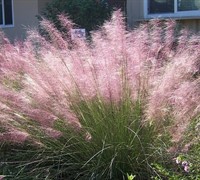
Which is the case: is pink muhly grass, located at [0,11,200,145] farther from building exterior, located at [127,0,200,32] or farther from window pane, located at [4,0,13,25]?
window pane, located at [4,0,13,25]

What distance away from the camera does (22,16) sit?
14.2 metres

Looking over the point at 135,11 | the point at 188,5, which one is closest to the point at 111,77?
the point at 188,5

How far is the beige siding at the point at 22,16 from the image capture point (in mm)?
13766

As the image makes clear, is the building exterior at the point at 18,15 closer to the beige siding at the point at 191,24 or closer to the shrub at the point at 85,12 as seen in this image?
the shrub at the point at 85,12

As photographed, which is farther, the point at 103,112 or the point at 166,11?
the point at 166,11

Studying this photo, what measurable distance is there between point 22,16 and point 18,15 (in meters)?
0.20

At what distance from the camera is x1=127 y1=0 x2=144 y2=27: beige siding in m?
10.4

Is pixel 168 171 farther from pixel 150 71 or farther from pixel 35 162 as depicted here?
pixel 35 162

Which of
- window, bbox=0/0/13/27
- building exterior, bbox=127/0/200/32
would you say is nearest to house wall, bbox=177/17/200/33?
building exterior, bbox=127/0/200/32

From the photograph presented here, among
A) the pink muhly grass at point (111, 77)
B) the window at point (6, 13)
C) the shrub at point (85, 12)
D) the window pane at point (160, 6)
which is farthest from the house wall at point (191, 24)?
the window at point (6, 13)

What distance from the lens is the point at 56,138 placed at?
4320 millimetres

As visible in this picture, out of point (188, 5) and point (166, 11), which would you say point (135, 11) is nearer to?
point (166, 11)

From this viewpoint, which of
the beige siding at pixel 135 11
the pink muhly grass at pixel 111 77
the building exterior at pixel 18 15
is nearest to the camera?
the pink muhly grass at pixel 111 77

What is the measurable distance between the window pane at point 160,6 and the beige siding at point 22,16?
430cm
